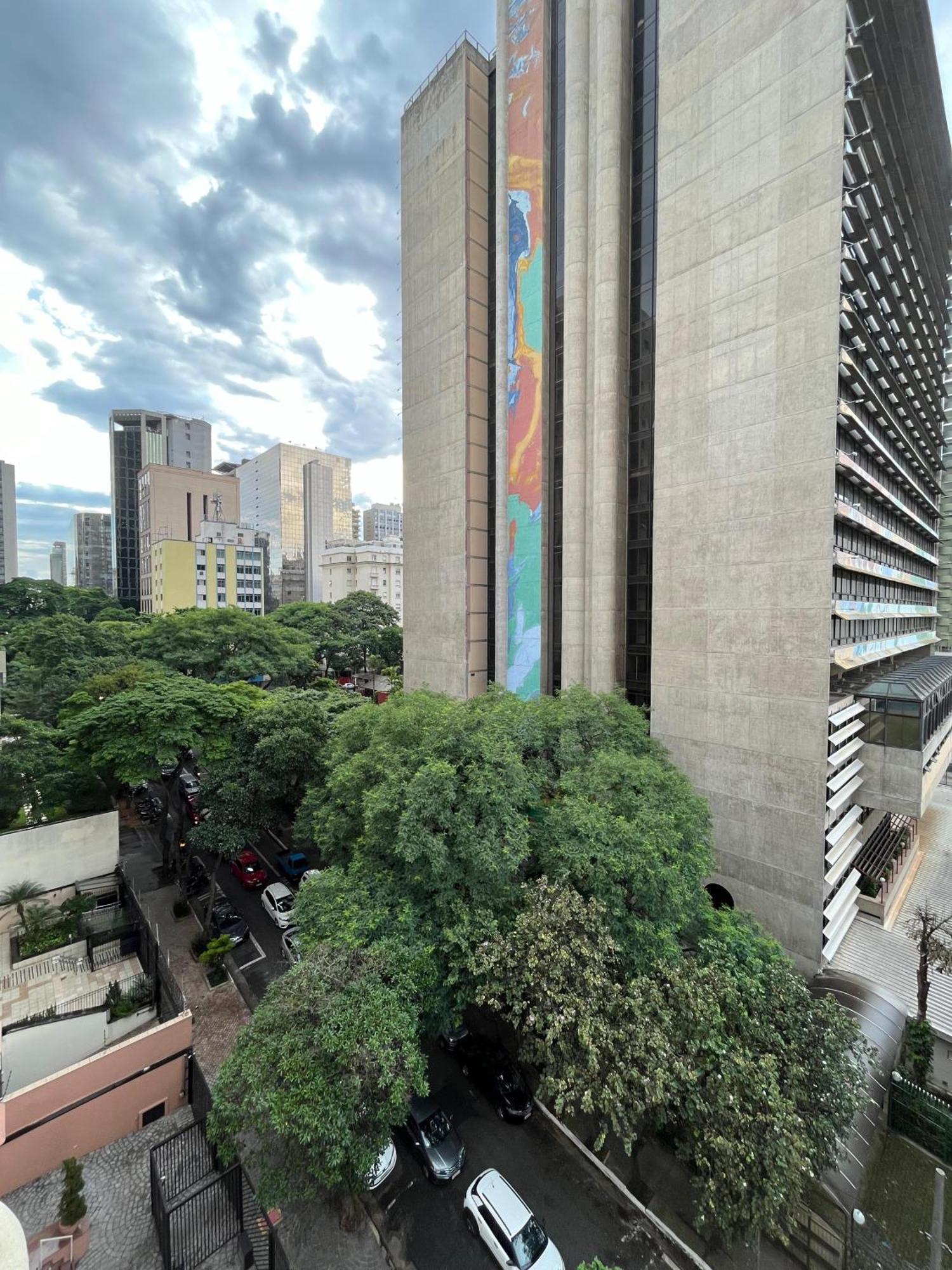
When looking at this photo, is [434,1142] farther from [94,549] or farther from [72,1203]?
[94,549]

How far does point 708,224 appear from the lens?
66.4 ft

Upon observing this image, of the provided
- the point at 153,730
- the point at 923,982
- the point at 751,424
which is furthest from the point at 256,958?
the point at 751,424

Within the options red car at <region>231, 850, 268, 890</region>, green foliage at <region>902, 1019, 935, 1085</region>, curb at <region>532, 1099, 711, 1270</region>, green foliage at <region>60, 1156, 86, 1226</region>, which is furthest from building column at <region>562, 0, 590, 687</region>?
green foliage at <region>60, 1156, 86, 1226</region>

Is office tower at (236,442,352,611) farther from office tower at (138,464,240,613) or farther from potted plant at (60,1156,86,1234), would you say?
potted plant at (60,1156,86,1234)

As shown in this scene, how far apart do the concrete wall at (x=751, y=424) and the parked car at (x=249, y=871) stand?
779 inches

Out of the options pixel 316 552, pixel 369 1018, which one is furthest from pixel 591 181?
pixel 316 552

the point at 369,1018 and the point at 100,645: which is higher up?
the point at 100,645

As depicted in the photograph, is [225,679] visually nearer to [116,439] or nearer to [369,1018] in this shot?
[369,1018]

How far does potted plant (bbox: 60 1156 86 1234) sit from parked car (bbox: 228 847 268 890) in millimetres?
13357

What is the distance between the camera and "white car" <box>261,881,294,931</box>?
2238 centimetres

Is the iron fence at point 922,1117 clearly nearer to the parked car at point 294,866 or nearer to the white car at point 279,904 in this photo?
the white car at point 279,904

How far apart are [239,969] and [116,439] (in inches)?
5223

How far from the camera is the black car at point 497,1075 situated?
1456cm

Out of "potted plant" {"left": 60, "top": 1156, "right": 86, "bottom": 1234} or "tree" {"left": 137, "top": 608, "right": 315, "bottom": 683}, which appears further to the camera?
"tree" {"left": 137, "top": 608, "right": 315, "bottom": 683}
